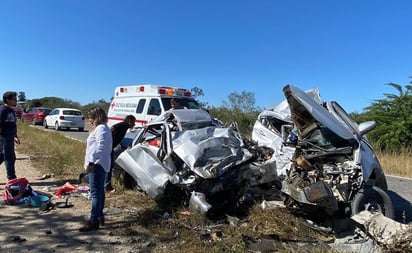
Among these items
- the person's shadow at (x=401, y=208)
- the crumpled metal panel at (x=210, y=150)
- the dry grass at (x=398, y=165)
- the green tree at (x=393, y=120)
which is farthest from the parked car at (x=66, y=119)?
the person's shadow at (x=401, y=208)

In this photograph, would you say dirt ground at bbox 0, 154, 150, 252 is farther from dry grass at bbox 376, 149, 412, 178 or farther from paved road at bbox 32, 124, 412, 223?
dry grass at bbox 376, 149, 412, 178

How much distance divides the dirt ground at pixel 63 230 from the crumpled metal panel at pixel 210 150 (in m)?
1.21

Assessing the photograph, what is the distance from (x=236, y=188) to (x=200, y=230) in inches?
37.8

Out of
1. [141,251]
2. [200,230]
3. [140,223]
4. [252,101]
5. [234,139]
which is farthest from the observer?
[252,101]

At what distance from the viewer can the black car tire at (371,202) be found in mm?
5371

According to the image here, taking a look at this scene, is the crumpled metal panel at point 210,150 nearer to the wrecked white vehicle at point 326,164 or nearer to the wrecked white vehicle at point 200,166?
the wrecked white vehicle at point 200,166

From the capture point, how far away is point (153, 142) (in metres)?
6.95

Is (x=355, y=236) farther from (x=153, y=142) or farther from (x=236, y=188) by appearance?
(x=153, y=142)

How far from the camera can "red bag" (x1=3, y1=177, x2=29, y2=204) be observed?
6.68 m

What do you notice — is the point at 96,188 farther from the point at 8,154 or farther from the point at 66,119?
the point at 66,119

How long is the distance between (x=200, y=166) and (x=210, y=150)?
34 cm

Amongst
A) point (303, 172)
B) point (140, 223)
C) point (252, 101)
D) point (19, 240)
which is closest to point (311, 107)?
point (303, 172)

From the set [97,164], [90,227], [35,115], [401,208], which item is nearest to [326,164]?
[401,208]

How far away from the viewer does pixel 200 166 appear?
5.72 m
